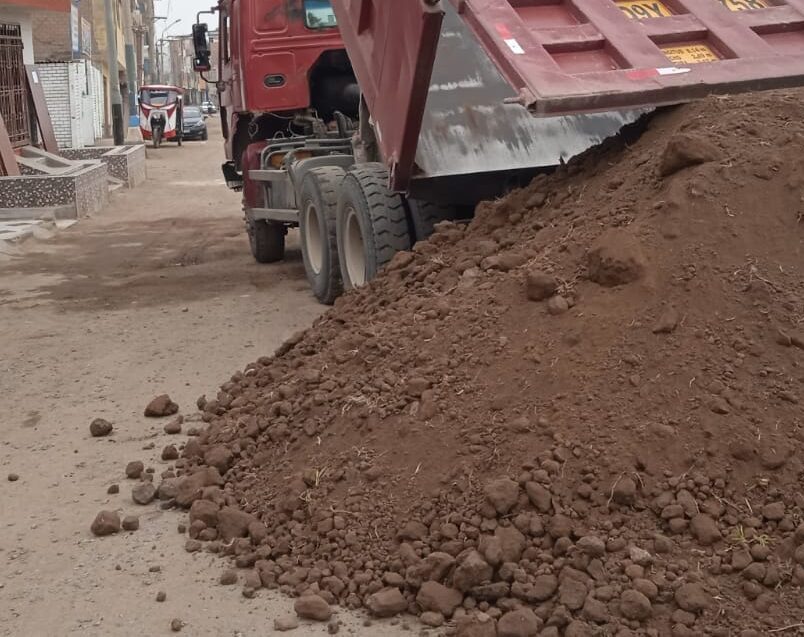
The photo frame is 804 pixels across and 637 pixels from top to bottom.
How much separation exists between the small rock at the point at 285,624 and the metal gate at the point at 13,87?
16.7 meters

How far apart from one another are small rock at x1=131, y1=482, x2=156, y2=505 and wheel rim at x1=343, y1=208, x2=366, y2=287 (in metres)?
3.42

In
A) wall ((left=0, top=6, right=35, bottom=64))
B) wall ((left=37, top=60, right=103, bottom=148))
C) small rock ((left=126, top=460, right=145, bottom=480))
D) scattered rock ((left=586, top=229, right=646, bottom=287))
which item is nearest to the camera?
scattered rock ((left=586, top=229, right=646, bottom=287))

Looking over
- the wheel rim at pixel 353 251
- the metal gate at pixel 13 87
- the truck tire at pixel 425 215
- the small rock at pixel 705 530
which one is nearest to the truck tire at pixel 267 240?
the wheel rim at pixel 353 251

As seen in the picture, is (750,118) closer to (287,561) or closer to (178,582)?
(287,561)

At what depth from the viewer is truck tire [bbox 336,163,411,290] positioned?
7191 millimetres

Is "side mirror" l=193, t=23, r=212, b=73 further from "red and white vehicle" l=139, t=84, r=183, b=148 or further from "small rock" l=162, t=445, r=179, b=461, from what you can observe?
"red and white vehicle" l=139, t=84, r=183, b=148

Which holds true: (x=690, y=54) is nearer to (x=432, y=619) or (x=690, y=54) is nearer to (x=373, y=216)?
(x=373, y=216)

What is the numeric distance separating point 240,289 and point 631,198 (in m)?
5.46

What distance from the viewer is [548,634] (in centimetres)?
317

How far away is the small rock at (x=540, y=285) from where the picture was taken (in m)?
4.29

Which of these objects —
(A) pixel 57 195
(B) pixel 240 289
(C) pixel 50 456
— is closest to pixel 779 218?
(C) pixel 50 456

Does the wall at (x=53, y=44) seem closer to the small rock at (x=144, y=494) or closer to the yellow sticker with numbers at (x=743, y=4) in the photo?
A: the yellow sticker with numbers at (x=743, y=4)

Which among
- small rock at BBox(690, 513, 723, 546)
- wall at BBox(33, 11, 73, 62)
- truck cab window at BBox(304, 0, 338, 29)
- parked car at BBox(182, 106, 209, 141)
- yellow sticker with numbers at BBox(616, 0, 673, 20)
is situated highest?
wall at BBox(33, 11, 73, 62)

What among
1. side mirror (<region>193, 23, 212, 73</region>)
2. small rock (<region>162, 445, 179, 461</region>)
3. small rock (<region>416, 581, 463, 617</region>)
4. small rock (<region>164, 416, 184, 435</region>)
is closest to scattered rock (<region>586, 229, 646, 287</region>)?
small rock (<region>416, 581, 463, 617</region>)
